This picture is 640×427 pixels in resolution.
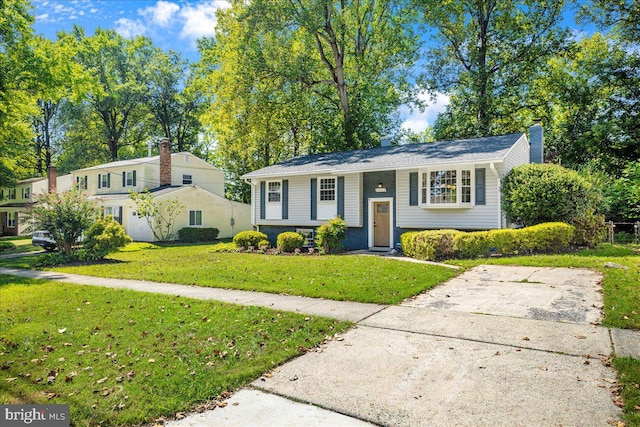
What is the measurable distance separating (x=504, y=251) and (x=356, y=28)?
22928 millimetres

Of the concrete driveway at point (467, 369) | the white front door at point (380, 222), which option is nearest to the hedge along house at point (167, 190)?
the white front door at point (380, 222)

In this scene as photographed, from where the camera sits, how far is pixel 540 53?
80.8ft

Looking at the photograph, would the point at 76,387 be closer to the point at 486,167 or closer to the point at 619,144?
the point at 486,167

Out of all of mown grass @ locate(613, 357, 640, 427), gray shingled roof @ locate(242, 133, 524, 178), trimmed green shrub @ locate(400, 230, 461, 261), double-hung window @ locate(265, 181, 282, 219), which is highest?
gray shingled roof @ locate(242, 133, 524, 178)

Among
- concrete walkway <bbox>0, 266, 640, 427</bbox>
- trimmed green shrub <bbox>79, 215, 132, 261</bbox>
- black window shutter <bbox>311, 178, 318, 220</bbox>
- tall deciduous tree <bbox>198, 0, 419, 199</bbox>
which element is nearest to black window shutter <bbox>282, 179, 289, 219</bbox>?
black window shutter <bbox>311, 178, 318, 220</bbox>

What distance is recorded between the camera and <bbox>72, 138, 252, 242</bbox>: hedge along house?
1056 inches

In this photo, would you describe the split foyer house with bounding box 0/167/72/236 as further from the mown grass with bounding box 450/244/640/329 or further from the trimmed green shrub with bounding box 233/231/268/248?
the mown grass with bounding box 450/244/640/329

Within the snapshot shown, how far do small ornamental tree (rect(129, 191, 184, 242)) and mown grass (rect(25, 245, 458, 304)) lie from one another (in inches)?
423

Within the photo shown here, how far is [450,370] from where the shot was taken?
172 inches

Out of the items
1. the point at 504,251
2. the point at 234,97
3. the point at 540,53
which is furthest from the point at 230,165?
the point at 504,251

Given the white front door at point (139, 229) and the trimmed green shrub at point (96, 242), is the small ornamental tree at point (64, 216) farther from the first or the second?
the white front door at point (139, 229)

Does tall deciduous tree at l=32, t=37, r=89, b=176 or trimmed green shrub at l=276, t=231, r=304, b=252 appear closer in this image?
trimmed green shrub at l=276, t=231, r=304, b=252

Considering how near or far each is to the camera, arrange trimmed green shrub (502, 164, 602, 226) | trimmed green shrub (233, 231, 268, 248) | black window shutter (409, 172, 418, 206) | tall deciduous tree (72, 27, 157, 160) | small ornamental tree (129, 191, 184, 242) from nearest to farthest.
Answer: trimmed green shrub (502, 164, 602, 226)
black window shutter (409, 172, 418, 206)
trimmed green shrub (233, 231, 268, 248)
small ornamental tree (129, 191, 184, 242)
tall deciduous tree (72, 27, 157, 160)

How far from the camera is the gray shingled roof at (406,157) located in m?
15.3
